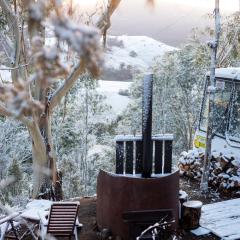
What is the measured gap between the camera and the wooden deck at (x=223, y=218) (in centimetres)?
710

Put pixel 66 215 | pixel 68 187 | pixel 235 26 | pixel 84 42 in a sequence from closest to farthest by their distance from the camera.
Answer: pixel 84 42, pixel 66 215, pixel 235 26, pixel 68 187

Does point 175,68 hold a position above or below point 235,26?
below

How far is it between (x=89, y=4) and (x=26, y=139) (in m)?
11.6

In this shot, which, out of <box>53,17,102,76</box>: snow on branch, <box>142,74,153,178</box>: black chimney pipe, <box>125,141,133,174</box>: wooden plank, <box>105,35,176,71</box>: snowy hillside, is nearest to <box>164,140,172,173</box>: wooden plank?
<box>142,74,153,178</box>: black chimney pipe

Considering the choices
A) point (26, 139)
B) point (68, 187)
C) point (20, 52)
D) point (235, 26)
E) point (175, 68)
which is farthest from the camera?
point (175, 68)

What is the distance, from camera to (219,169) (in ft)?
32.1

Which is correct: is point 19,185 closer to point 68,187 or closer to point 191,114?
point 68,187

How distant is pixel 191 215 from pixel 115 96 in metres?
25.4

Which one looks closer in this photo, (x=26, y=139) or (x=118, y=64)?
(x=26, y=139)

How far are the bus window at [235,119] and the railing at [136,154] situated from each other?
10.5 feet

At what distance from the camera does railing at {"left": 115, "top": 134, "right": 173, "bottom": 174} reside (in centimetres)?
714

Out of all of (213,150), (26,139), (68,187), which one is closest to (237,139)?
(213,150)

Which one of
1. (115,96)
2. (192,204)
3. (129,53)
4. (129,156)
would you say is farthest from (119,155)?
(129,53)

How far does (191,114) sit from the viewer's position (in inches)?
1083
